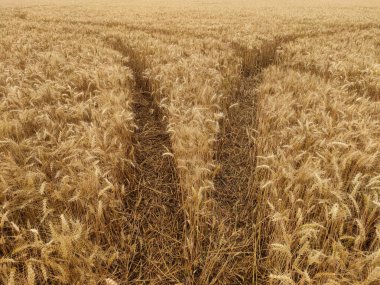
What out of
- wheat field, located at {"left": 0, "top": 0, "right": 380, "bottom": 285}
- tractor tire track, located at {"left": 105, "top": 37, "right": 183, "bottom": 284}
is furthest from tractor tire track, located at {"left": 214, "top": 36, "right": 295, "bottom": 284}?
tractor tire track, located at {"left": 105, "top": 37, "right": 183, "bottom": 284}

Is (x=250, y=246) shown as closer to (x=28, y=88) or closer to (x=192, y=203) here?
(x=192, y=203)

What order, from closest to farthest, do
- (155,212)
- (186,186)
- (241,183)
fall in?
1. (186,186)
2. (155,212)
3. (241,183)

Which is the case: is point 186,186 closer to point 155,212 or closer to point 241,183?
point 155,212

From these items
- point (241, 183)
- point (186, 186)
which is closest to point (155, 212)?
point (186, 186)

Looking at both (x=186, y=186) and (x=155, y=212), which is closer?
(x=186, y=186)

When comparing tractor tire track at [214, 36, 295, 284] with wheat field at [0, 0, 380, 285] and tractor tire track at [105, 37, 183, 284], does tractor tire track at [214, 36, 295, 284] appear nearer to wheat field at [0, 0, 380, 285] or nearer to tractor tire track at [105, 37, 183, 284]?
wheat field at [0, 0, 380, 285]

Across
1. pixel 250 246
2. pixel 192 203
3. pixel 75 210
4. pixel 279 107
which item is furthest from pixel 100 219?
pixel 279 107

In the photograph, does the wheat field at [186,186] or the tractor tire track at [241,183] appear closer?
the wheat field at [186,186]

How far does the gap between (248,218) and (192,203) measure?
0.52 meters

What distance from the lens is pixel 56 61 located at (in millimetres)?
4980

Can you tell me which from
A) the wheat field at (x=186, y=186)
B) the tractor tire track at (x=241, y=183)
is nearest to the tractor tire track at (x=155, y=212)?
the wheat field at (x=186, y=186)

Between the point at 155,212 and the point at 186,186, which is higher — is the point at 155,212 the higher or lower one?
the lower one

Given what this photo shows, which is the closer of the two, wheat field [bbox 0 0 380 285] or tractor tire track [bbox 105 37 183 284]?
wheat field [bbox 0 0 380 285]

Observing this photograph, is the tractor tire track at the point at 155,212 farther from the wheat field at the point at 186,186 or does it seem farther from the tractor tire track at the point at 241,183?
the tractor tire track at the point at 241,183
